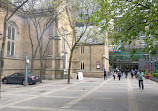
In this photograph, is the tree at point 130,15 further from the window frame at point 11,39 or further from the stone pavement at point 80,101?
the window frame at point 11,39

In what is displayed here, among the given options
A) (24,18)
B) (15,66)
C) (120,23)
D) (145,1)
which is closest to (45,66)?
(15,66)

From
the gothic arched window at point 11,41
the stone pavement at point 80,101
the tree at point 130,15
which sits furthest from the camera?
the gothic arched window at point 11,41

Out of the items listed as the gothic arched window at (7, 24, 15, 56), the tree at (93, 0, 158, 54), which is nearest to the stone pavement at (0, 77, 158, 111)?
the tree at (93, 0, 158, 54)

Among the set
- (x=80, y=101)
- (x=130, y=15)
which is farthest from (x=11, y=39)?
(x=130, y=15)

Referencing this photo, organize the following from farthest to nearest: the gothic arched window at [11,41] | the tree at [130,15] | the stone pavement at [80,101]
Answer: the gothic arched window at [11,41], the tree at [130,15], the stone pavement at [80,101]

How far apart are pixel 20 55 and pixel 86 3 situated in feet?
46.5

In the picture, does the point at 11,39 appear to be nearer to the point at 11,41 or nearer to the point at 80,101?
the point at 11,41

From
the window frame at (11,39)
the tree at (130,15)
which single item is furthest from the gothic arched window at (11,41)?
the tree at (130,15)

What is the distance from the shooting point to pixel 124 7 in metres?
8.87

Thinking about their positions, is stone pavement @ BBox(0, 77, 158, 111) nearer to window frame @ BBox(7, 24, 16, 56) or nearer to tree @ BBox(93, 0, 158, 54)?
tree @ BBox(93, 0, 158, 54)

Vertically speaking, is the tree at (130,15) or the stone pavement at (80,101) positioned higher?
the tree at (130,15)

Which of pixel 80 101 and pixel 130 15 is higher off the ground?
pixel 130 15

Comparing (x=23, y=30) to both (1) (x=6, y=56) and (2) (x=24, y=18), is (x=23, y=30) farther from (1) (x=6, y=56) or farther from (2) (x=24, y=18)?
(1) (x=6, y=56)

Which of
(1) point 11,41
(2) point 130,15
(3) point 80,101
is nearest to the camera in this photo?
(3) point 80,101
